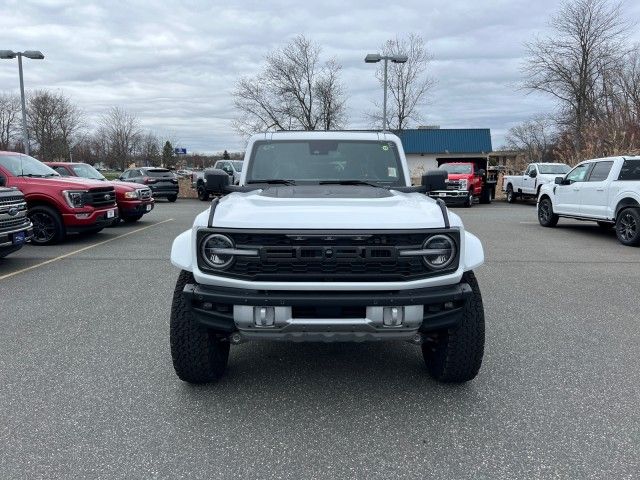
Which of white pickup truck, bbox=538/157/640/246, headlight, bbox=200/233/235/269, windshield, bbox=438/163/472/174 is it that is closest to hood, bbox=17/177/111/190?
headlight, bbox=200/233/235/269

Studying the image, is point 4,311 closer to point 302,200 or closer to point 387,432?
point 302,200

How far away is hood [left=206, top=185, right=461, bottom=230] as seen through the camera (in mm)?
3223

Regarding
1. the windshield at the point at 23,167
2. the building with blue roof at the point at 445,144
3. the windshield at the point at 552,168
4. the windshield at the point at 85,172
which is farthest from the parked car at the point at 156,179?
the building with blue roof at the point at 445,144

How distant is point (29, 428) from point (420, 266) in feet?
8.50

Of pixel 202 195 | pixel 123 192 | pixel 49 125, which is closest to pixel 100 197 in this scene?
pixel 123 192

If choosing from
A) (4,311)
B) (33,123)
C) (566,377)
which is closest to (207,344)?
(566,377)

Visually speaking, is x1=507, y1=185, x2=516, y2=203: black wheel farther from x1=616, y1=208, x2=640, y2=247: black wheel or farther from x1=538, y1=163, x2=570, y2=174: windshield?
x1=616, y1=208, x2=640, y2=247: black wheel

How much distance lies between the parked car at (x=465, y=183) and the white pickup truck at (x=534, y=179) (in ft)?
4.15

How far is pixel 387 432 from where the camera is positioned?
320 centimetres

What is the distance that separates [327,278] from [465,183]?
1876cm

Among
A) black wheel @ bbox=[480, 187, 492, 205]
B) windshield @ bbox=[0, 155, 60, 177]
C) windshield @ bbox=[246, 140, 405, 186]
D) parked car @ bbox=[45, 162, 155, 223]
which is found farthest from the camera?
black wheel @ bbox=[480, 187, 492, 205]

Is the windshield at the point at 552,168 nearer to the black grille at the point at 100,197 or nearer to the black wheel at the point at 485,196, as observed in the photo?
the black wheel at the point at 485,196

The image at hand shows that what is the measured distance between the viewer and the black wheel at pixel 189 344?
355cm

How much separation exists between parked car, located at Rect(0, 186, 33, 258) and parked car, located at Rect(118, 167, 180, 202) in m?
14.6
